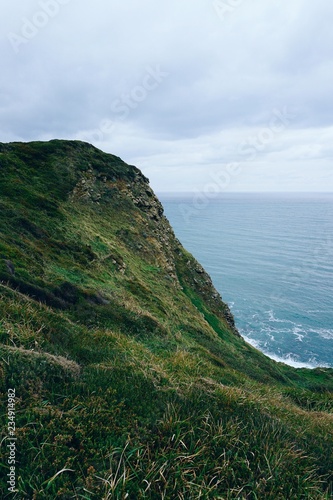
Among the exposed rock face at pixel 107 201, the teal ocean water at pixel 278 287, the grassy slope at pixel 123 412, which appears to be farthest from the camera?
the teal ocean water at pixel 278 287

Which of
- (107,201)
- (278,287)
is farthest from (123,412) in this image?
(278,287)

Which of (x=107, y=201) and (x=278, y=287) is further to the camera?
(x=278, y=287)

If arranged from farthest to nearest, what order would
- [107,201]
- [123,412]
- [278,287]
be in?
[278,287] → [107,201] → [123,412]

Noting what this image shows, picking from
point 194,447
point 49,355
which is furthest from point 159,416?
point 49,355

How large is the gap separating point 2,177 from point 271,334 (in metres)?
50.7

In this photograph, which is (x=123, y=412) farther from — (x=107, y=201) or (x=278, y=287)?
(x=278, y=287)

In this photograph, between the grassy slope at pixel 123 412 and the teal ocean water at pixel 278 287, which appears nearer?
the grassy slope at pixel 123 412

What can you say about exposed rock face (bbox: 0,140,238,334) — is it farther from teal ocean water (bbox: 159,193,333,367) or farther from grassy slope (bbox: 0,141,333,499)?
teal ocean water (bbox: 159,193,333,367)

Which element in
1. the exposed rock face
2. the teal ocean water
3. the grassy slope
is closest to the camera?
the grassy slope

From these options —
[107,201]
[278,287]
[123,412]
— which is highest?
[278,287]

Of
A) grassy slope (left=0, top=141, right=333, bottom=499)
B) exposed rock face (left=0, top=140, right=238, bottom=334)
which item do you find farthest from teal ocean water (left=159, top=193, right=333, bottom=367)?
grassy slope (left=0, top=141, right=333, bottom=499)

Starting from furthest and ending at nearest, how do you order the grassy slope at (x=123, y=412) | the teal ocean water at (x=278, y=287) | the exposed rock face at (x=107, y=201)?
the teal ocean water at (x=278, y=287) < the exposed rock face at (x=107, y=201) < the grassy slope at (x=123, y=412)

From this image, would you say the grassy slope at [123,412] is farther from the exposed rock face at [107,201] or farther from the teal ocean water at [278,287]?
the teal ocean water at [278,287]

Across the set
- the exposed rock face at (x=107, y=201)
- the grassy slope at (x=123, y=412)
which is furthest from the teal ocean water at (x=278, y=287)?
the grassy slope at (x=123, y=412)
